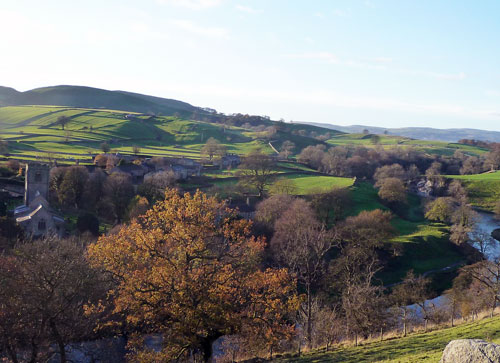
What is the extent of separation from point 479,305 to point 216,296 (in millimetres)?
26021

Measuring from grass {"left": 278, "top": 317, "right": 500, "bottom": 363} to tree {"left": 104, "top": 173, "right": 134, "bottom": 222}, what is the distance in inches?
1635

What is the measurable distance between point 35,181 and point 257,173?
36.5 metres

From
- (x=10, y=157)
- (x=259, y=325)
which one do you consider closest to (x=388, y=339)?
(x=259, y=325)

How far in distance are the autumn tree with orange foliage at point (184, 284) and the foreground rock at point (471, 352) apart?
7708mm

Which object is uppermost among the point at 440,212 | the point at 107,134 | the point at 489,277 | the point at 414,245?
the point at 107,134

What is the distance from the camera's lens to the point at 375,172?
104562mm

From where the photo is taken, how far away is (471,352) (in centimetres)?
1120

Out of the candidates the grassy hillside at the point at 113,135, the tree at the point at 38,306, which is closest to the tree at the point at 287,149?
the grassy hillside at the point at 113,135

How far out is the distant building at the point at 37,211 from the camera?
4659cm

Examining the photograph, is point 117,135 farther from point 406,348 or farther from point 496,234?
point 406,348

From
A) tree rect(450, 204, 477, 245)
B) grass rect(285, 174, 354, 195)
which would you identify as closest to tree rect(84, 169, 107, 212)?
grass rect(285, 174, 354, 195)

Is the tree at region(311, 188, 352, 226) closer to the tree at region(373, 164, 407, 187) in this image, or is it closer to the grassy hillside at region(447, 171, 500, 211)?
the tree at region(373, 164, 407, 187)

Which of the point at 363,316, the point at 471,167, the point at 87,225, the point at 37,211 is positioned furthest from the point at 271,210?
the point at 471,167

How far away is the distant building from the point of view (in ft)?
153
